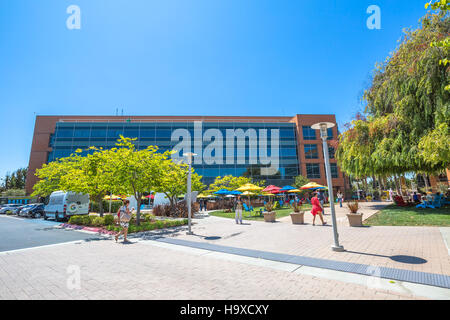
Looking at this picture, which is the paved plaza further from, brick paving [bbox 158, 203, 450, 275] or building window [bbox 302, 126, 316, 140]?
building window [bbox 302, 126, 316, 140]

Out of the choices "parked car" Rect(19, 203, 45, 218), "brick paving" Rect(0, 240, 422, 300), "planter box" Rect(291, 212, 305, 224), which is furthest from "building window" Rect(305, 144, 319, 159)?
"parked car" Rect(19, 203, 45, 218)

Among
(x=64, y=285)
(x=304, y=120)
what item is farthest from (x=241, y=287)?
(x=304, y=120)

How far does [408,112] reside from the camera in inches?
549

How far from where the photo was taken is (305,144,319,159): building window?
4644cm

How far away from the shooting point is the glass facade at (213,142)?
1763 inches

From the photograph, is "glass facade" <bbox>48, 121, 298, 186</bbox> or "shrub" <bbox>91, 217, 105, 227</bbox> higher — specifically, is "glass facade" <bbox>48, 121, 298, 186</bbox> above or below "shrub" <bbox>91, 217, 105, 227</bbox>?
above

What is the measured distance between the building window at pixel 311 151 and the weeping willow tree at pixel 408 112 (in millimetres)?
28496

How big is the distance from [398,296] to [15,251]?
11.1 meters

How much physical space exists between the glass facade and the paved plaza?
37.0 m

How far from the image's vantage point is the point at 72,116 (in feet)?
169

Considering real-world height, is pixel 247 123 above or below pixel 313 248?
above

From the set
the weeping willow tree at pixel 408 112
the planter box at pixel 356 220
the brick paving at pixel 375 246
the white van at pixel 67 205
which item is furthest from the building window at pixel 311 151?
the white van at pixel 67 205
